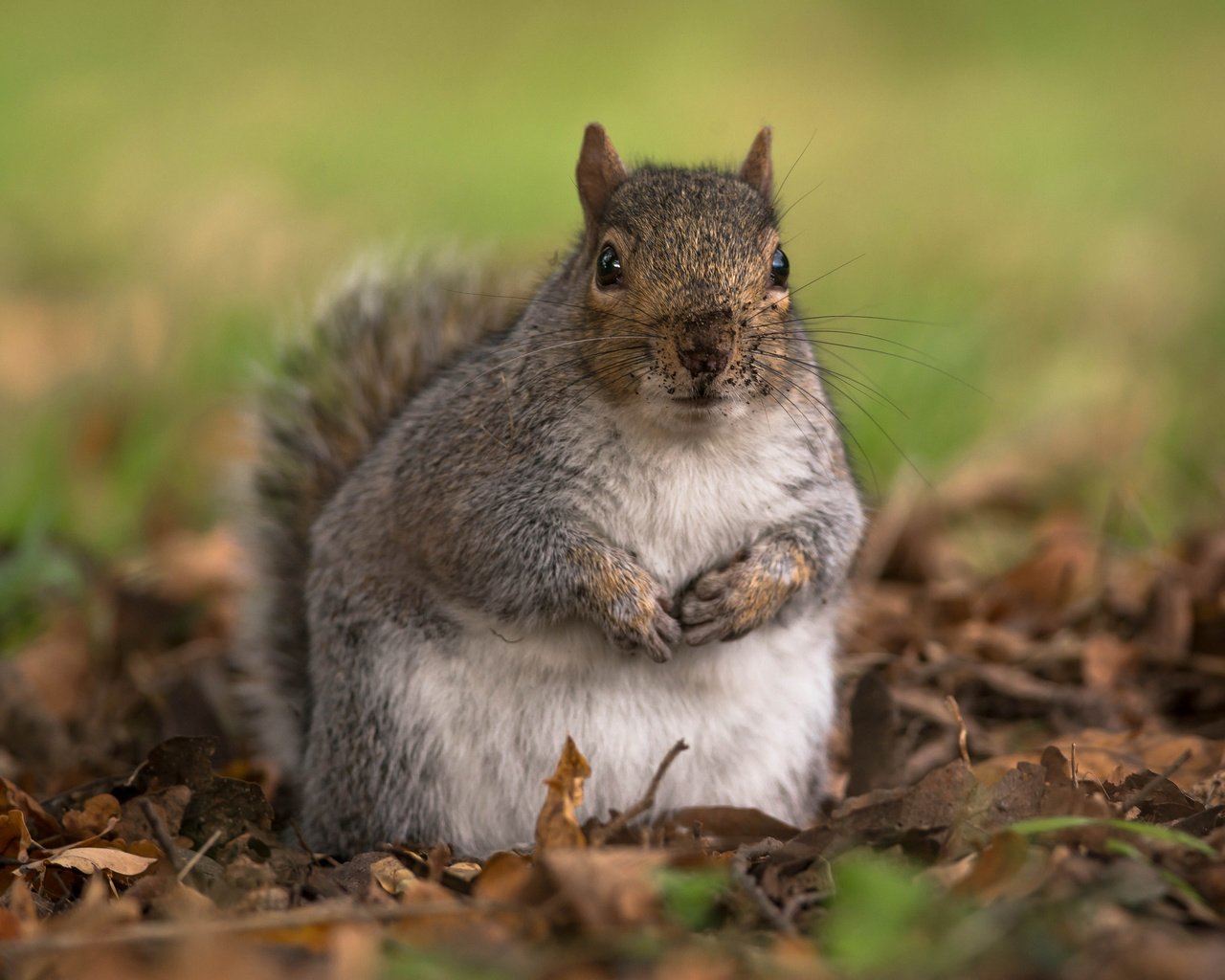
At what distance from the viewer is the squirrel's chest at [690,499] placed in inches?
97.3

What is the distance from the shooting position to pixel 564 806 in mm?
2172

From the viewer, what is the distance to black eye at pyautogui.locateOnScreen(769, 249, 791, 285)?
252 centimetres

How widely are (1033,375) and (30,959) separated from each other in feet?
14.2

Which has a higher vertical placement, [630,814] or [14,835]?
[630,814]

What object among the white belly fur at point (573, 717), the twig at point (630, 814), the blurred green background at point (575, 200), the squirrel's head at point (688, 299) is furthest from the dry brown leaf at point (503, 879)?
the blurred green background at point (575, 200)

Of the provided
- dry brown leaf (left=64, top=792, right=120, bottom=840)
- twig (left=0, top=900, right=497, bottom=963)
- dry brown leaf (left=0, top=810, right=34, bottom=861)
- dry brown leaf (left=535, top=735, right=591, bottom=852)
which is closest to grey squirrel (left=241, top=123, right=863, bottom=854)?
dry brown leaf (left=535, top=735, right=591, bottom=852)

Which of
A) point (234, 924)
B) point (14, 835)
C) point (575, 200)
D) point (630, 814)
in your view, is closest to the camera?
point (234, 924)

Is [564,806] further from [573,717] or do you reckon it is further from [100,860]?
[100,860]

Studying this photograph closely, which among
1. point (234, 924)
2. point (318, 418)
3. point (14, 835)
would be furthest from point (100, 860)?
point (318, 418)

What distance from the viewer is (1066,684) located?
136 inches

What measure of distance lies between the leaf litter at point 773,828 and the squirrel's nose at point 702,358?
1.87 ft

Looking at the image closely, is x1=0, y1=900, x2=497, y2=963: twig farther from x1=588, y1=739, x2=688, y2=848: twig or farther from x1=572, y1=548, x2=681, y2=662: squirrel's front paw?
x1=572, y1=548, x2=681, y2=662: squirrel's front paw

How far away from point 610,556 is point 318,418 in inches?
47.6

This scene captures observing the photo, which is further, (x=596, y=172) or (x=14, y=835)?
(x=596, y=172)
